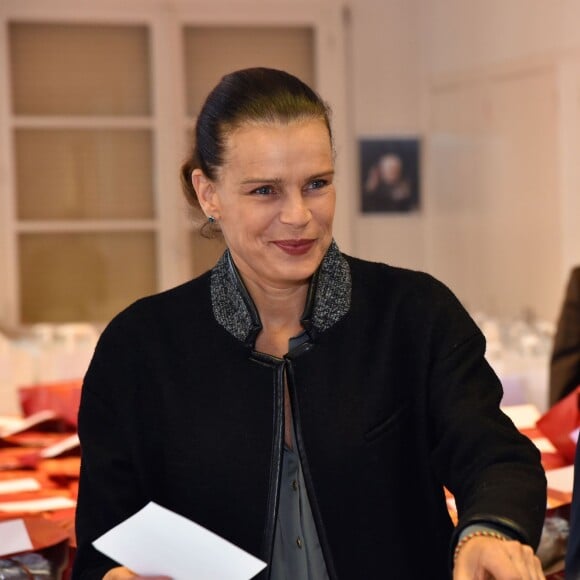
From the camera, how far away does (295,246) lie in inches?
60.8

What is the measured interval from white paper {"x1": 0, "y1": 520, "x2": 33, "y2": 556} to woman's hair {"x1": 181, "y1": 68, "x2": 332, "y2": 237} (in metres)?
0.80

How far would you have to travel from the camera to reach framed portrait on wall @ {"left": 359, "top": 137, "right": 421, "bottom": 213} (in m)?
5.97

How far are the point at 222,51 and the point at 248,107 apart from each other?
4.32 m

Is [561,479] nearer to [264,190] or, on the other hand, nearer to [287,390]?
[287,390]

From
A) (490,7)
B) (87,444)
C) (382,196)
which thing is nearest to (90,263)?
(382,196)

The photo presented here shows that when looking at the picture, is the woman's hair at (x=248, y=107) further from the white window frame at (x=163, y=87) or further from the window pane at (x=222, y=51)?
the window pane at (x=222, y=51)

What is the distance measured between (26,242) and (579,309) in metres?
2.80

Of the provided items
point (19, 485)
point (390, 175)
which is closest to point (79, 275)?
point (390, 175)

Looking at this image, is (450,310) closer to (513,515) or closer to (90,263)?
(513,515)

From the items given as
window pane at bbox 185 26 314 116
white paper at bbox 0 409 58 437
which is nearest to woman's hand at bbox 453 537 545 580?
white paper at bbox 0 409 58 437

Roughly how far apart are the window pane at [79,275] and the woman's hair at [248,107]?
4.13 metres

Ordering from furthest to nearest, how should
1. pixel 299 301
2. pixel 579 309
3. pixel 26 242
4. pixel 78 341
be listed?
pixel 26 242
pixel 78 341
pixel 579 309
pixel 299 301

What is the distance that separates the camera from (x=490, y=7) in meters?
5.21

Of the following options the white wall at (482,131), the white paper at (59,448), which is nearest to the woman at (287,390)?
the white paper at (59,448)
